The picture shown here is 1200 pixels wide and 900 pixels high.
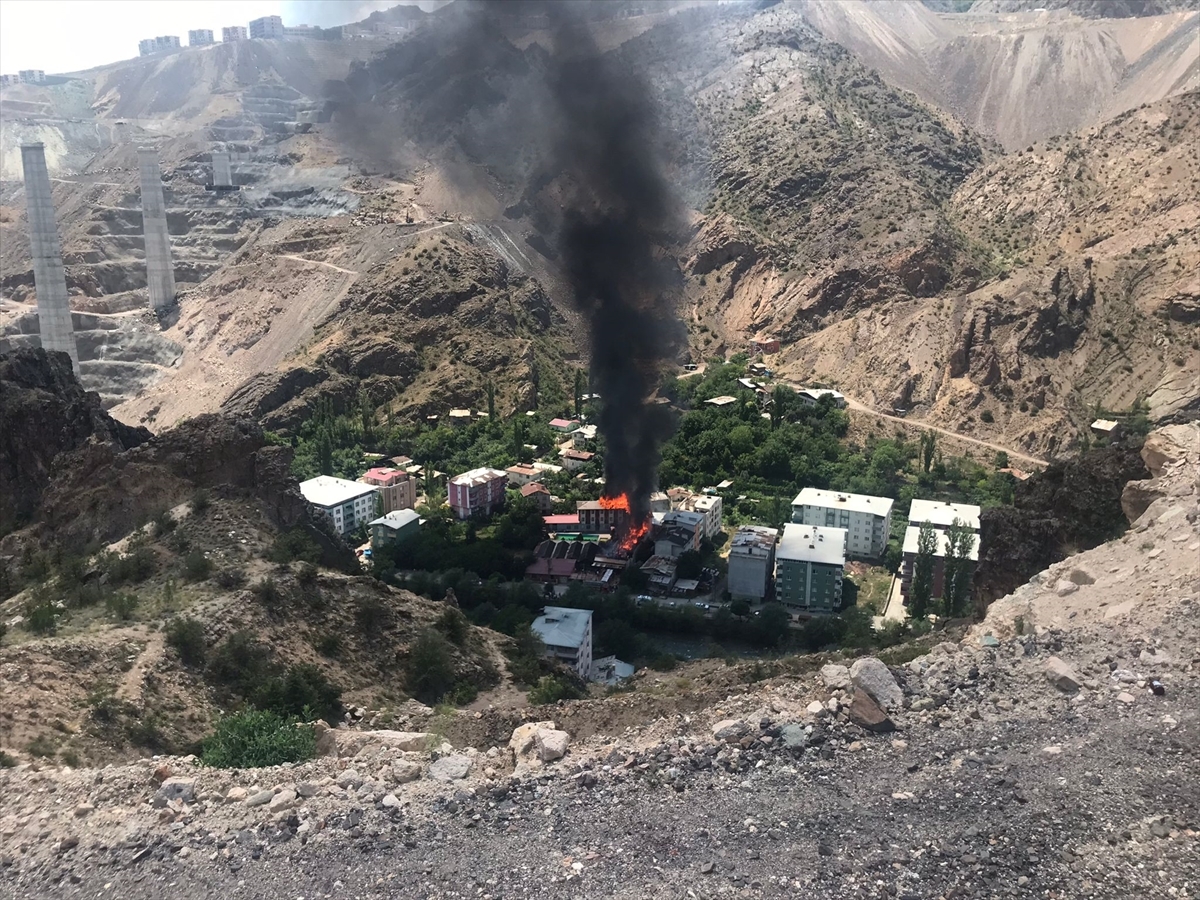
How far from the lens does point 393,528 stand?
41438 mm

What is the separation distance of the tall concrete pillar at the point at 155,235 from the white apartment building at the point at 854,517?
5872cm

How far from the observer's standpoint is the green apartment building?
3503 centimetres

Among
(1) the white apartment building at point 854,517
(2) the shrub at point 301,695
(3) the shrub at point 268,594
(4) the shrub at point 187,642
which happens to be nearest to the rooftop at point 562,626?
(3) the shrub at point 268,594

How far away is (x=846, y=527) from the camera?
134 ft

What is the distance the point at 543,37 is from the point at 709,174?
94.6 ft

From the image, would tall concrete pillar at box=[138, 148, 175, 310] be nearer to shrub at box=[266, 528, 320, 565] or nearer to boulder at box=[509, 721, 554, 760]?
shrub at box=[266, 528, 320, 565]

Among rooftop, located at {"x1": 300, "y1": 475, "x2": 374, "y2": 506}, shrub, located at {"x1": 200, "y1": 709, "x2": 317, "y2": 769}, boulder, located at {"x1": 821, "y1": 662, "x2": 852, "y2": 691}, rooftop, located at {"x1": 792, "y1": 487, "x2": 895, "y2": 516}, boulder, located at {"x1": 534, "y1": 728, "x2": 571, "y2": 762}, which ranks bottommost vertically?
rooftop, located at {"x1": 300, "y1": 475, "x2": 374, "y2": 506}

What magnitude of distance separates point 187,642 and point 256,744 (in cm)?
541

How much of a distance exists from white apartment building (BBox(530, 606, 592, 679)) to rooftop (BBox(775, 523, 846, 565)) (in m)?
9.47

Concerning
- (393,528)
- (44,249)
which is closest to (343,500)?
(393,528)

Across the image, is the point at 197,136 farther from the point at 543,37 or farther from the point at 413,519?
the point at 413,519

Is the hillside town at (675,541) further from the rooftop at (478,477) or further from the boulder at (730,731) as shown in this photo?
the boulder at (730,731)

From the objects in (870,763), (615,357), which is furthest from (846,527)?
(870,763)

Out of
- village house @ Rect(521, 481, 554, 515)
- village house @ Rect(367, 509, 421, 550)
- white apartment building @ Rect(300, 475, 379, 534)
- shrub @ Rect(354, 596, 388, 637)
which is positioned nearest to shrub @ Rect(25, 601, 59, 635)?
shrub @ Rect(354, 596, 388, 637)
